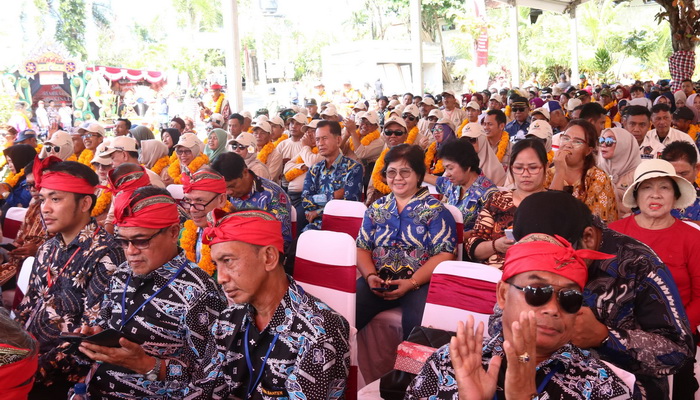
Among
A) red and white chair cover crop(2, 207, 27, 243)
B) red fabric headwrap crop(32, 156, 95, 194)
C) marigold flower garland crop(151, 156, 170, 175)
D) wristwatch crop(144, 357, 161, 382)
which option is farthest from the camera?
marigold flower garland crop(151, 156, 170, 175)

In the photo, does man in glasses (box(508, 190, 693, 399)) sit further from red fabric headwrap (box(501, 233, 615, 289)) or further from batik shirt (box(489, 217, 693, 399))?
red fabric headwrap (box(501, 233, 615, 289))

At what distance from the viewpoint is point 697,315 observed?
7.89 ft

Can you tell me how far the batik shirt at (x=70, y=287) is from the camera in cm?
248

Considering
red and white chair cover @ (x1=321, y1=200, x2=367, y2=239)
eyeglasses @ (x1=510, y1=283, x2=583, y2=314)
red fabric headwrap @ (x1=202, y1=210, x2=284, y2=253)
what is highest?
red fabric headwrap @ (x1=202, y1=210, x2=284, y2=253)

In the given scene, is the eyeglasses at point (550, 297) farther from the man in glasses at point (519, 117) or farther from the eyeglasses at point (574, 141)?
the man in glasses at point (519, 117)

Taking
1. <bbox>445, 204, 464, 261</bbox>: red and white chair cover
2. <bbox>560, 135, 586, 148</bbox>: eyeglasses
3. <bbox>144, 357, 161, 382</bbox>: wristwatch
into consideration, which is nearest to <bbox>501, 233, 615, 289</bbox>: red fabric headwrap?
<bbox>144, 357, 161, 382</bbox>: wristwatch

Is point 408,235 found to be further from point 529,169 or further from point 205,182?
point 205,182

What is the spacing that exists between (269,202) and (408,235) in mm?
1036

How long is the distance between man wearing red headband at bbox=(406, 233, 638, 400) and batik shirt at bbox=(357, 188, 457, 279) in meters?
1.62

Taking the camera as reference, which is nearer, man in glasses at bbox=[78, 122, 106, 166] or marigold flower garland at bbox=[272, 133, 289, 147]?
man in glasses at bbox=[78, 122, 106, 166]

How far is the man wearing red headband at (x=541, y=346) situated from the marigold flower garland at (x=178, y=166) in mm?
4737

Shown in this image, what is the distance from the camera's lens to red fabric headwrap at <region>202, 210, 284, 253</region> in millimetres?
2004

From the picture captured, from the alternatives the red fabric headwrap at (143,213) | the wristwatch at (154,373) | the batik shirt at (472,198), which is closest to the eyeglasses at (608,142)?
the batik shirt at (472,198)

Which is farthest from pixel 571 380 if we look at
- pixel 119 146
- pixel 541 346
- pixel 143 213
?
pixel 119 146
